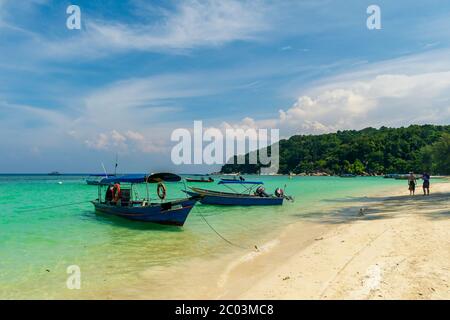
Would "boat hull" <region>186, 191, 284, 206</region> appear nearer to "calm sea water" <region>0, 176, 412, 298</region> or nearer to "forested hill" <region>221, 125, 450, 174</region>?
"calm sea water" <region>0, 176, 412, 298</region>

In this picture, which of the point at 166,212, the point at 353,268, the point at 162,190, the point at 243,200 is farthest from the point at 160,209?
the point at 243,200

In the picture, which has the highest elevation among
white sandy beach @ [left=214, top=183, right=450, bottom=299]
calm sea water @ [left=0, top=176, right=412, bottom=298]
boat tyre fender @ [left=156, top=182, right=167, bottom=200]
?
boat tyre fender @ [left=156, top=182, right=167, bottom=200]

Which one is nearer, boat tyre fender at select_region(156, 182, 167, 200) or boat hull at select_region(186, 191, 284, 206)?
boat tyre fender at select_region(156, 182, 167, 200)

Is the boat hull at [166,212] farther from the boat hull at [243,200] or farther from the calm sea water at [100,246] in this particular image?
the boat hull at [243,200]

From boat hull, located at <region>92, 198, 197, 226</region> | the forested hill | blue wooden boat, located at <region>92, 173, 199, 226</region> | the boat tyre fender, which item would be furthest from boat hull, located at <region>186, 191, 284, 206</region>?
the forested hill

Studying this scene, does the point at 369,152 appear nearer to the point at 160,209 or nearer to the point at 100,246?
the point at 160,209

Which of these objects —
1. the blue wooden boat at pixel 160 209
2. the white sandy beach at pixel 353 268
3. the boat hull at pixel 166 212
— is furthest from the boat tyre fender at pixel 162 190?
the white sandy beach at pixel 353 268

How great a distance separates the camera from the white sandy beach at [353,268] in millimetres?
7000

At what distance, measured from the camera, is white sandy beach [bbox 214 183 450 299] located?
7.00 metres

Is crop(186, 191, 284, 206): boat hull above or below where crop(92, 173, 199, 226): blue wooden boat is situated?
below

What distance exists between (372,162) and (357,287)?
6101 inches

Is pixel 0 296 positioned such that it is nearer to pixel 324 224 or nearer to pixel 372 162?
pixel 324 224

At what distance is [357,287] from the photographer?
7.13 metres

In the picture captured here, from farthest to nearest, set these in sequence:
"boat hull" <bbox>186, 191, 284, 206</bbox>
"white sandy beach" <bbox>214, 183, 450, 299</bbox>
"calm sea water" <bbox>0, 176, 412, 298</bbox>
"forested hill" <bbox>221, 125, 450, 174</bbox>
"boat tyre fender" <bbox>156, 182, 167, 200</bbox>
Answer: "forested hill" <bbox>221, 125, 450, 174</bbox>
"boat hull" <bbox>186, 191, 284, 206</bbox>
"boat tyre fender" <bbox>156, 182, 167, 200</bbox>
"calm sea water" <bbox>0, 176, 412, 298</bbox>
"white sandy beach" <bbox>214, 183, 450, 299</bbox>
